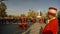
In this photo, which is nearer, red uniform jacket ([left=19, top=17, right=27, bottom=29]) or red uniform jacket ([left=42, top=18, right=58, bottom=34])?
red uniform jacket ([left=42, top=18, right=58, bottom=34])

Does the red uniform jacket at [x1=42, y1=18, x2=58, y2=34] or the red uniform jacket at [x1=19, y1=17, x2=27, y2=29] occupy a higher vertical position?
the red uniform jacket at [x1=42, y1=18, x2=58, y2=34]

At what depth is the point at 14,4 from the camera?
264cm

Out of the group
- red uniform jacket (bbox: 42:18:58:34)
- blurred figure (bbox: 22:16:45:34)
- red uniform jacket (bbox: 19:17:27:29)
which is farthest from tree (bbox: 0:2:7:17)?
red uniform jacket (bbox: 42:18:58:34)

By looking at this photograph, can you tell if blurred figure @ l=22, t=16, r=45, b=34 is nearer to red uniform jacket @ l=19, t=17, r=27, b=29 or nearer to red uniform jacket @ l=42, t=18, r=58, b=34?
red uniform jacket @ l=19, t=17, r=27, b=29

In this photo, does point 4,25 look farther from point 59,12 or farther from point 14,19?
point 59,12

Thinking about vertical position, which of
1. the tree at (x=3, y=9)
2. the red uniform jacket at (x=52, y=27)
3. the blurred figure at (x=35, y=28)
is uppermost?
the tree at (x=3, y=9)

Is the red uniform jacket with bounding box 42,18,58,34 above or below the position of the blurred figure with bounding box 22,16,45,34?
above

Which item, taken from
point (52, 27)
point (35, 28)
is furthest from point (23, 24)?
point (52, 27)

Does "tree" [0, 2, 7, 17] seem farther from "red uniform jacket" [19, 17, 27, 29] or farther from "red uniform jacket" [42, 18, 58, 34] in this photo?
"red uniform jacket" [42, 18, 58, 34]

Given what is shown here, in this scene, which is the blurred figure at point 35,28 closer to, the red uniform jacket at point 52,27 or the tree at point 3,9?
the tree at point 3,9

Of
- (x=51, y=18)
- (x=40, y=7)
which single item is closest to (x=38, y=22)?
(x=40, y=7)

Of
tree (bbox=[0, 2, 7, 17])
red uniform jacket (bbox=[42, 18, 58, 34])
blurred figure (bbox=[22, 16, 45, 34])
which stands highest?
tree (bbox=[0, 2, 7, 17])

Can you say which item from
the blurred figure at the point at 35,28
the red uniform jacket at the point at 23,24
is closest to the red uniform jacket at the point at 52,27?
the blurred figure at the point at 35,28

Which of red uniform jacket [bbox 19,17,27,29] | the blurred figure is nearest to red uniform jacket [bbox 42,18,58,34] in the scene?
the blurred figure
